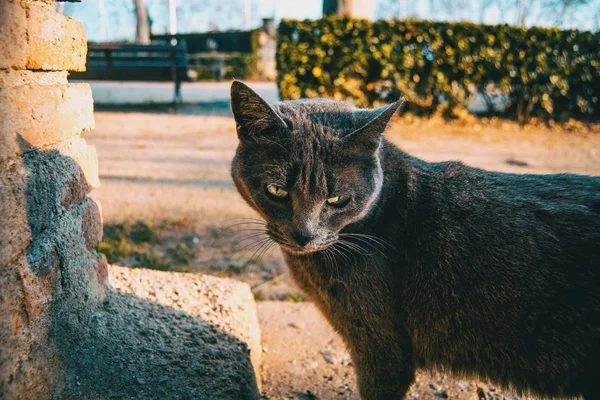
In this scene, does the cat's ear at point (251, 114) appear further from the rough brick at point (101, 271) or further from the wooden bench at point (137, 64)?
the wooden bench at point (137, 64)

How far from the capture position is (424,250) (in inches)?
78.3

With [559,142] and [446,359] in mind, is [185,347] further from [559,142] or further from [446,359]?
[559,142]

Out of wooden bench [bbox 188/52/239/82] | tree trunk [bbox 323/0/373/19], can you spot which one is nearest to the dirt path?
tree trunk [bbox 323/0/373/19]

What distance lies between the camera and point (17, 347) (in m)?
1.42

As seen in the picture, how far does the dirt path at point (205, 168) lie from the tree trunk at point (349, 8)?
234 centimetres

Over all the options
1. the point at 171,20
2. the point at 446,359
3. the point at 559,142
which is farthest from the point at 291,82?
the point at 171,20

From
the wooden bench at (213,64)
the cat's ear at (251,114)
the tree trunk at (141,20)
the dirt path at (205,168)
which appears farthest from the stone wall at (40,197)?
the tree trunk at (141,20)

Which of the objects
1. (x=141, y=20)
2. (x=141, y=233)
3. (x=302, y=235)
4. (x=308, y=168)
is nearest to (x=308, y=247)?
(x=302, y=235)

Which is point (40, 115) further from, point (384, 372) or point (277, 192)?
point (384, 372)

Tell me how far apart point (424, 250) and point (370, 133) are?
55 centimetres

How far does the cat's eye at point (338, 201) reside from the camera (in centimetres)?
206

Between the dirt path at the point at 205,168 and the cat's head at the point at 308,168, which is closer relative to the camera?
the cat's head at the point at 308,168

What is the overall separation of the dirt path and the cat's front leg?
88cm

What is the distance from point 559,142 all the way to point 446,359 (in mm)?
7545
